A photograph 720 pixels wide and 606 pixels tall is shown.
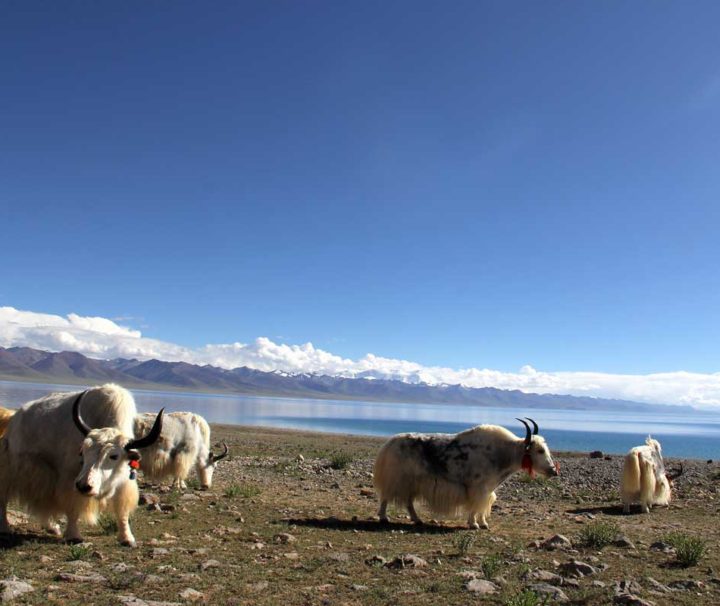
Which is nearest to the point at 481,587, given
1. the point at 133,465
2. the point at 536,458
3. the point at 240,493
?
the point at 133,465

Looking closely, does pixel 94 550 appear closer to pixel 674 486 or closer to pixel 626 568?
pixel 626 568

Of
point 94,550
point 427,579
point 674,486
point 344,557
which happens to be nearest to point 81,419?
point 94,550

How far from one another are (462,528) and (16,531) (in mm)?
6420

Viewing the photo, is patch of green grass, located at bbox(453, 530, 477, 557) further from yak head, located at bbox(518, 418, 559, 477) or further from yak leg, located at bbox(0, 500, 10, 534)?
yak leg, located at bbox(0, 500, 10, 534)

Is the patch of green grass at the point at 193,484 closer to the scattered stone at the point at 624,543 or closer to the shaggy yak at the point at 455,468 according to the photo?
the shaggy yak at the point at 455,468

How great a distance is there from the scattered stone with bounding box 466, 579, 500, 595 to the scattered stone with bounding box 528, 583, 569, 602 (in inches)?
14.8

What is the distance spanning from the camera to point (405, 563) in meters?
6.55

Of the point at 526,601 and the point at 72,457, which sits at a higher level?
the point at 72,457

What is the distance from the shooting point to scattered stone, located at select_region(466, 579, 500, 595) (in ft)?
18.4

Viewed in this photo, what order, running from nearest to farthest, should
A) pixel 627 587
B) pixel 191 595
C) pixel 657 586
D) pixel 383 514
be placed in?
pixel 191 595
pixel 627 587
pixel 657 586
pixel 383 514

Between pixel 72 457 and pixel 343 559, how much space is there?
340 centimetres

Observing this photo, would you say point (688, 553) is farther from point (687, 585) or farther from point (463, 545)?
point (463, 545)

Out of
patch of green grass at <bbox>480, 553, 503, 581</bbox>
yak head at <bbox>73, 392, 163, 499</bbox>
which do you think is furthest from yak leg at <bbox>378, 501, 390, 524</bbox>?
yak head at <bbox>73, 392, 163, 499</bbox>

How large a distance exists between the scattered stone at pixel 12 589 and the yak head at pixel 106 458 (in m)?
1.31
